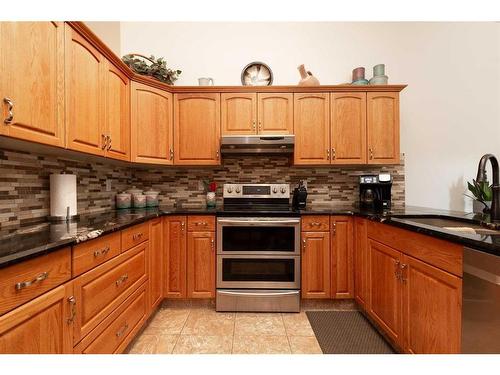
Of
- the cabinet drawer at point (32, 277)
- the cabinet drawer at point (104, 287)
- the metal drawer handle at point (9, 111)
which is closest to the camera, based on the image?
the cabinet drawer at point (32, 277)

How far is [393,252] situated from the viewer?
4.89ft

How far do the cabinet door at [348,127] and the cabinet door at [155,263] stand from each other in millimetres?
1800

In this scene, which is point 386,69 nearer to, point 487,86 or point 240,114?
point 487,86

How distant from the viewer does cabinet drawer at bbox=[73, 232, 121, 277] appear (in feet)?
3.43

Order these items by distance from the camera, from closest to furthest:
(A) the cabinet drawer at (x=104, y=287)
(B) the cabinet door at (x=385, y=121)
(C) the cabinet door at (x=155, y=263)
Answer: (A) the cabinet drawer at (x=104, y=287) → (C) the cabinet door at (x=155, y=263) → (B) the cabinet door at (x=385, y=121)

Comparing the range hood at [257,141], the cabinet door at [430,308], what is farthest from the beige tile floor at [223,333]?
the range hood at [257,141]

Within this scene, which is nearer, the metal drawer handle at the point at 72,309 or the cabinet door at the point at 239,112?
the metal drawer handle at the point at 72,309

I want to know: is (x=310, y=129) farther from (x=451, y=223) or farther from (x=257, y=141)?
(x=451, y=223)

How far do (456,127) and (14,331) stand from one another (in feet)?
12.5

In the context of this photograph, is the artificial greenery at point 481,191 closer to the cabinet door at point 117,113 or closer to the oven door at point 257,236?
the oven door at point 257,236

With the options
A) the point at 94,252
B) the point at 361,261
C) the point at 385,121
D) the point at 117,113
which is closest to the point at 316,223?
the point at 361,261

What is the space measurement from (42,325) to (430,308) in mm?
1717

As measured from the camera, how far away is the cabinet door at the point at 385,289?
4.76 feet

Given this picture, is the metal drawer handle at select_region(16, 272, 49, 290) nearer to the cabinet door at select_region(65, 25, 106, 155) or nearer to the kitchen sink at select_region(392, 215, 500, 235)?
the cabinet door at select_region(65, 25, 106, 155)
